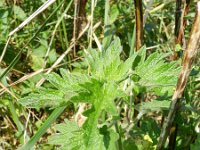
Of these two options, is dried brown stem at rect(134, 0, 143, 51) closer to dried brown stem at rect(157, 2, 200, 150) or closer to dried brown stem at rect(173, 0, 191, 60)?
dried brown stem at rect(173, 0, 191, 60)

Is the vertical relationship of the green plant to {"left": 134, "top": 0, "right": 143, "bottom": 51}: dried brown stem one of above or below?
below

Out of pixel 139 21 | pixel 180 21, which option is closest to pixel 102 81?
pixel 139 21

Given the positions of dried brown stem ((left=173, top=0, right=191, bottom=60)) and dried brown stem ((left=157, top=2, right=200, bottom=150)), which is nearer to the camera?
dried brown stem ((left=157, top=2, right=200, bottom=150))

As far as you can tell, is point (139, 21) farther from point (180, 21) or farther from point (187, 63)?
point (187, 63)

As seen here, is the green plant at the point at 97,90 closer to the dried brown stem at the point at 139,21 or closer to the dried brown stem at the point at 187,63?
the dried brown stem at the point at 187,63

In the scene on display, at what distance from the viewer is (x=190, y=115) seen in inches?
65.2

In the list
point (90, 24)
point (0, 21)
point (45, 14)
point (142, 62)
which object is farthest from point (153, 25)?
point (142, 62)

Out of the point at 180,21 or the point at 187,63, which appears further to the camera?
the point at 180,21

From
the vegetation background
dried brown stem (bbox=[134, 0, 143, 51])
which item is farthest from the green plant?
dried brown stem (bbox=[134, 0, 143, 51])

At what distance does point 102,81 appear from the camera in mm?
1086

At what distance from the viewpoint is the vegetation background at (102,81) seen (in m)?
1.09

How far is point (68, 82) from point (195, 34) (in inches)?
13.0

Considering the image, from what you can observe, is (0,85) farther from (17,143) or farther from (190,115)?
(190,115)

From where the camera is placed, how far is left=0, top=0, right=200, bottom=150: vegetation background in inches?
42.8
